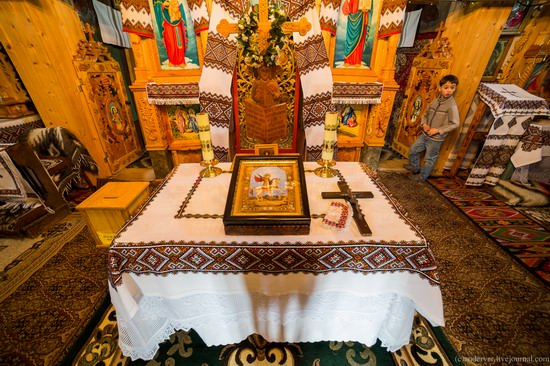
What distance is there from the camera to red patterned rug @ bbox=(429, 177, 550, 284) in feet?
8.58

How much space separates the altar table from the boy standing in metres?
3.23

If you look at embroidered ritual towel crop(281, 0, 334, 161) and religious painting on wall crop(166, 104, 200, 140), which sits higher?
embroidered ritual towel crop(281, 0, 334, 161)

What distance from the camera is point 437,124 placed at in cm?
407

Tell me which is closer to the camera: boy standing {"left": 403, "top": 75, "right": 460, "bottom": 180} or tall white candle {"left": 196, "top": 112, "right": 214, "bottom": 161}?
tall white candle {"left": 196, "top": 112, "right": 214, "bottom": 161}

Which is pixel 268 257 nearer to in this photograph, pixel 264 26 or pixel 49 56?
pixel 264 26

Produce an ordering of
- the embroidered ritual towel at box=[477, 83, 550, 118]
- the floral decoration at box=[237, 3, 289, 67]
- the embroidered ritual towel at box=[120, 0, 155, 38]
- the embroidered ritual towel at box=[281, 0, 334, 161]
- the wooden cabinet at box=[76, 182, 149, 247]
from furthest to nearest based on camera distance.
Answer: the embroidered ritual towel at box=[477, 83, 550, 118], the embroidered ritual towel at box=[120, 0, 155, 38], the embroidered ritual towel at box=[281, 0, 334, 161], the wooden cabinet at box=[76, 182, 149, 247], the floral decoration at box=[237, 3, 289, 67]

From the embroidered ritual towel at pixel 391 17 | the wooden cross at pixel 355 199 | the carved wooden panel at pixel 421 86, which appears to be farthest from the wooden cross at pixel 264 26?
the carved wooden panel at pixel 421 86

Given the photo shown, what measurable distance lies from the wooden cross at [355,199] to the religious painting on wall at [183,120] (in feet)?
10.8

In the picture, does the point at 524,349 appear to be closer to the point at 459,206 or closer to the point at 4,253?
the point at 459,206

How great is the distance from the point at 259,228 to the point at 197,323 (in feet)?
3.17

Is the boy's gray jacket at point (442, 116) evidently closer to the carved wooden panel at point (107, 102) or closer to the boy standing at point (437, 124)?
the boy standing at point (437, 124)

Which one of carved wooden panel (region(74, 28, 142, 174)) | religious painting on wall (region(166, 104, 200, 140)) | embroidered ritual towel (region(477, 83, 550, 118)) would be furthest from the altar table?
carved wooden panel (region(74, 28, 142, 174))

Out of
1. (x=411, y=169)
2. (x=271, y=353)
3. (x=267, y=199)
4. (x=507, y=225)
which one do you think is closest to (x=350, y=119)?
(x=411, y=169)

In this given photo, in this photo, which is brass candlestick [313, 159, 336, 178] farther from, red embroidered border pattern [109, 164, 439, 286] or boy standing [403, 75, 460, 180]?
boy standing [403, 75, 460, 180]
